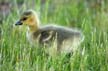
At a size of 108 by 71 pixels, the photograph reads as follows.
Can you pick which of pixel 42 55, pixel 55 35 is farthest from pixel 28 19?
pixel 42 55

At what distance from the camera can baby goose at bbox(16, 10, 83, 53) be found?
17.1 feet

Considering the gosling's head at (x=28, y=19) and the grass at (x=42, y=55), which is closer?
the grass at (x=42, y=55)

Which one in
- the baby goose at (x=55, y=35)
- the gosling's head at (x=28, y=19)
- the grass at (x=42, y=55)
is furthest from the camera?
the gosling's head at (x=28, y=19)

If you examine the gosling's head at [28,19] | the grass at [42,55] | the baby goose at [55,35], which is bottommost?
the grass at [42,55]

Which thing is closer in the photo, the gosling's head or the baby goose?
the baby goose

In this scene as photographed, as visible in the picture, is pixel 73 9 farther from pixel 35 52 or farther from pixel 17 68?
pixel 17 68

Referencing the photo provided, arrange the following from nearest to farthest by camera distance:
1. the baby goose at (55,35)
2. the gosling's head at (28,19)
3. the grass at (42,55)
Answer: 1. the grass at (42,55)
2. the baby goose at (55,35)
3. the gosling's head at (28,19)

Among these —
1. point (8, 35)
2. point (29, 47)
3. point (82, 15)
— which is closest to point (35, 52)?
point (29, 47)

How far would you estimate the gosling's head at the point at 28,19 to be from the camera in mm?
5523

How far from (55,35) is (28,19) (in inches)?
16.7

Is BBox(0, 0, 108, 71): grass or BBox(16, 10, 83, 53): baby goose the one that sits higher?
BBox(16, 10, 83, 53): baby goose

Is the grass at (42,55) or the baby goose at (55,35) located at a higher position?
the baby goose at (55,35)

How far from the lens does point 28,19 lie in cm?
555

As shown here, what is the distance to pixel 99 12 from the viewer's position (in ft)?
24.1
